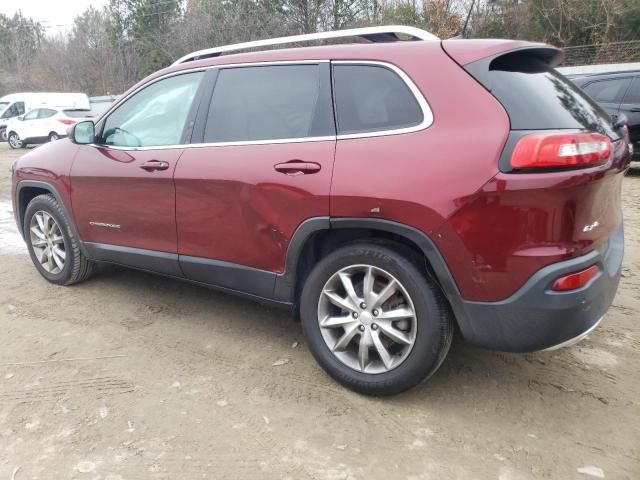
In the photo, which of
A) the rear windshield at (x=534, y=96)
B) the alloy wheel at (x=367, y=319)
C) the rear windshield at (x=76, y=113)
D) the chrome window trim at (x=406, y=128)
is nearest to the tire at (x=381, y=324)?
the alloy wheel at (x=367, y=319)

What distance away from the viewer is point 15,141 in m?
20.8

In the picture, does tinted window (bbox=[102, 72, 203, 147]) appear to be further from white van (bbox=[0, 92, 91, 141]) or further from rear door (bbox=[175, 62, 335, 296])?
white van (bbox=[0, 92, 91, 141])

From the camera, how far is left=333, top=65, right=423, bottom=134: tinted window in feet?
8.80

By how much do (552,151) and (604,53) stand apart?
843 inches

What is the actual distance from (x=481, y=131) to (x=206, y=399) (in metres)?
1.90

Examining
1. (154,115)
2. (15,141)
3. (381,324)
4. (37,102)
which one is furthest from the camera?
(37,102)

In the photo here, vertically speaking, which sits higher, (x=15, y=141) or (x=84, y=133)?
(x=84, y=133)

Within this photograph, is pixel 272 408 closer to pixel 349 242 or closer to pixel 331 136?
pixel 349 242

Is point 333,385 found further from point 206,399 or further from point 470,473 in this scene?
point 470,473

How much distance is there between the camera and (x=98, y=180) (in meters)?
3.92

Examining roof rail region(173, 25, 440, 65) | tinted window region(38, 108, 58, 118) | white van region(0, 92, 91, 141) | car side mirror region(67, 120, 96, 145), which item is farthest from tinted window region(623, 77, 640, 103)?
white van region(0, 92, 91, 141)

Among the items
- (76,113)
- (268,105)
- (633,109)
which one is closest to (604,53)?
(633,109)

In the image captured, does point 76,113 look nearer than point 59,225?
No

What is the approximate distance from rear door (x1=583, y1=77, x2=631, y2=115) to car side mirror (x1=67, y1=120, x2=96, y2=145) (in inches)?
308
